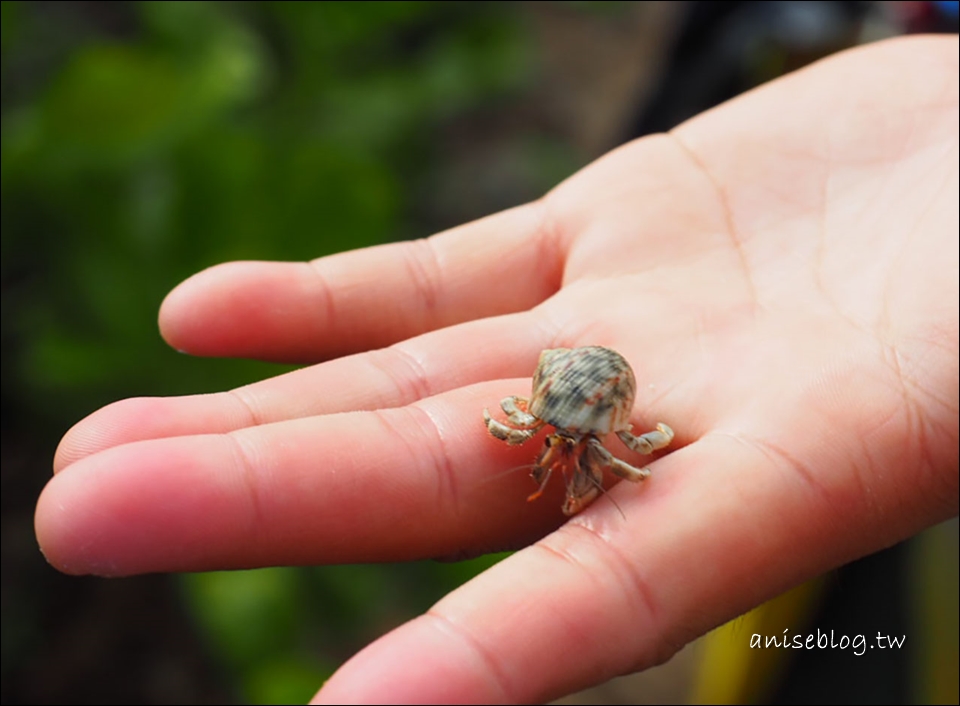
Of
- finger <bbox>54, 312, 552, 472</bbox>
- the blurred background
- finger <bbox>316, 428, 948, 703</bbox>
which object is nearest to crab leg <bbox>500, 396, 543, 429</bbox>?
finger <bbox>54, 312, 552, 472</bbox>

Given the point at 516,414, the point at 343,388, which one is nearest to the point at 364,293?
the point at 343,388

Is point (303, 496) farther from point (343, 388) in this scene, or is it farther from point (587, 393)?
point (587, 393)

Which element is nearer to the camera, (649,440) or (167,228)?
(649,440)

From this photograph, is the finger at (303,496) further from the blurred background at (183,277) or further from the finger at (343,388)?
the blurred background at (183,277)

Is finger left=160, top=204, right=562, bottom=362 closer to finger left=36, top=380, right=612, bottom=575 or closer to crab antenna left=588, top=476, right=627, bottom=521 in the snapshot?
finger left=36, top=380, right=612, bottom=575

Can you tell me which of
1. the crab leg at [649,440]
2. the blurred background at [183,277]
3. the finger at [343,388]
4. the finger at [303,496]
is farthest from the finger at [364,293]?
the blurred background at [183,277]

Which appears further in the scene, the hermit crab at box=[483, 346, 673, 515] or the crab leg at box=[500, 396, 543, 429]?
the crab leg at box=[500, 396, 543, 429]
